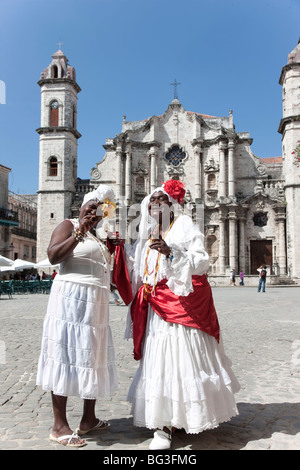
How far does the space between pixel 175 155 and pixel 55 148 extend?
1035 cm

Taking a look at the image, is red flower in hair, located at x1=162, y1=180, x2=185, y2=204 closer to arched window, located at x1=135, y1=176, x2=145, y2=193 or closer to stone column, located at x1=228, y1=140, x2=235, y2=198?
stone column, located at x1=228, y1=140, x2=235, y2=198

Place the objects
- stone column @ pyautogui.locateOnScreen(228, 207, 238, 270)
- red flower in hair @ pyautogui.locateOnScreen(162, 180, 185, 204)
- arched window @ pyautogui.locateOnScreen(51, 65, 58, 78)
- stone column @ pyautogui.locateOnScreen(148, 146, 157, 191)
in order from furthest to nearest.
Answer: arched window @ pyautogui.locateOnScreen(51, 65, 58, 78) → stone column @ pyautogui.locateOnScreen(148, 146, 157, 191) → stone column @ pyautogui.locateOnScreen(228, 207, 238, 270) → red flower in hair @ pyautogui.locateOnScreen(162, 180, 185, 204)

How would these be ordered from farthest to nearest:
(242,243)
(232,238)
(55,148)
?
(55,148) → (242,243) → (232,238)

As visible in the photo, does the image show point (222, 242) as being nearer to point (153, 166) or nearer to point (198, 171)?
point (198, 171)

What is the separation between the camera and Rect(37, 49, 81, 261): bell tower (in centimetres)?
3584

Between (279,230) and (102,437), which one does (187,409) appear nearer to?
(102,437)

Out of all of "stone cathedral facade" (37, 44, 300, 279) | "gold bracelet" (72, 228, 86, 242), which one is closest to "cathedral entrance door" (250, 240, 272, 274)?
"stone cathedral facade" (37, 44, 300, 279)

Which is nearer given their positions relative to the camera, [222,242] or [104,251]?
[104,251]

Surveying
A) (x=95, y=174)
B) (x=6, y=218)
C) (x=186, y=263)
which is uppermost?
(x=95, y=174)

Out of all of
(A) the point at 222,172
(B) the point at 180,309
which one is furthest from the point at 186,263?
(A) the point at 222,172

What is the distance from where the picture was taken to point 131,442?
3.36 m

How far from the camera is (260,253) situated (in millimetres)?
34750

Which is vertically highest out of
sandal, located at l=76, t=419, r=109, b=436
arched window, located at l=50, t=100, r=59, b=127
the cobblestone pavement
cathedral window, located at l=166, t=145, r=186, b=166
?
arched window, located at l=50, t=100, r=59, b=127

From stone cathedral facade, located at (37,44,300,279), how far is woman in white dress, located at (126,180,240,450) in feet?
99.1
